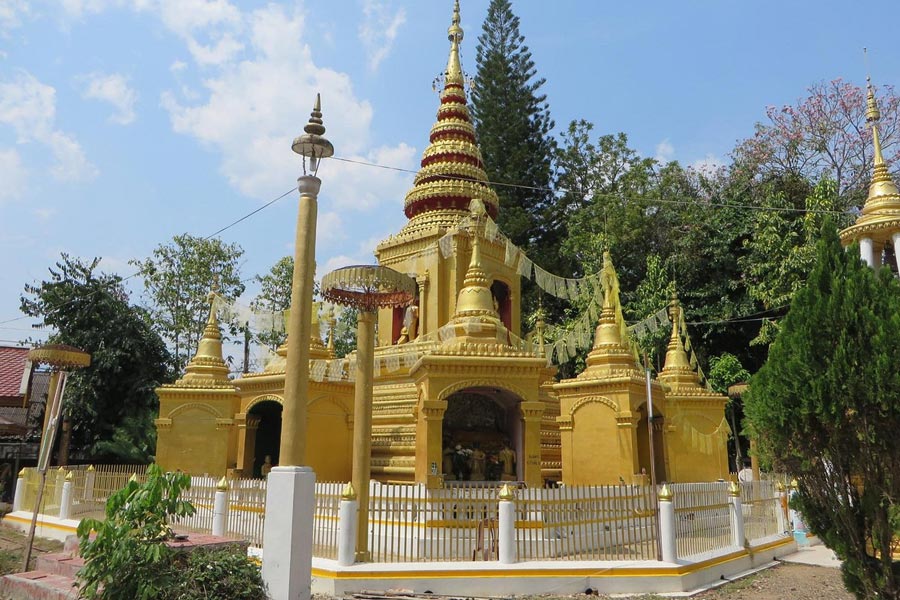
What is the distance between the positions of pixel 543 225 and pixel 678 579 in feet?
91.3

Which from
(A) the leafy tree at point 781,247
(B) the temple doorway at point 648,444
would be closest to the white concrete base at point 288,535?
(B) the temple doorway at point 648,444

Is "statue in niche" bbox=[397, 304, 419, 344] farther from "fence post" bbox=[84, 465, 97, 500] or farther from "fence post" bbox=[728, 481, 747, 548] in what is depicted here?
"fence post" bbox=[728, 481, 747, 548]

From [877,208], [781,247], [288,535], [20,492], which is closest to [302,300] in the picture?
[288,535]

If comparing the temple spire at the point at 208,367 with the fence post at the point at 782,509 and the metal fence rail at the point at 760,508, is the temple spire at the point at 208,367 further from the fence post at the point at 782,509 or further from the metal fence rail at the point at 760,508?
the fence post at the point at 782,509

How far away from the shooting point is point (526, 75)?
3834cm

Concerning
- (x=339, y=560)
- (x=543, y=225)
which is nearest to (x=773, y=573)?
(x=339, y=560)

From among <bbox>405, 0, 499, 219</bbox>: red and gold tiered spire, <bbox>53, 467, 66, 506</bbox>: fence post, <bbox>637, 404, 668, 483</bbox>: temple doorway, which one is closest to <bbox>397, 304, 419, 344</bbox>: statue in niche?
<bbox>405, 0, 499, 219</bbox>: red and gold tiered spire

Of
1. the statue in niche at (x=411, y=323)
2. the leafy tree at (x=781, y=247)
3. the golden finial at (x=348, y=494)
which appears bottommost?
the golden finial at (x=348, y=494)

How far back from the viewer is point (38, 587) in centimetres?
704

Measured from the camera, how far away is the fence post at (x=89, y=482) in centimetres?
1459

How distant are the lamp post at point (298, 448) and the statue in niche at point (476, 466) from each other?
19.3ft

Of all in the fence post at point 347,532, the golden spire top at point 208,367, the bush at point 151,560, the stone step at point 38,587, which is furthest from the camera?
the golden spire top at point 208,367

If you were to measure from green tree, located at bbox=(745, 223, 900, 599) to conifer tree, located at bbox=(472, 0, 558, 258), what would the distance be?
26.7 metres

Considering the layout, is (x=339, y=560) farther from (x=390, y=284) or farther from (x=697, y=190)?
(x=697, y=190)
